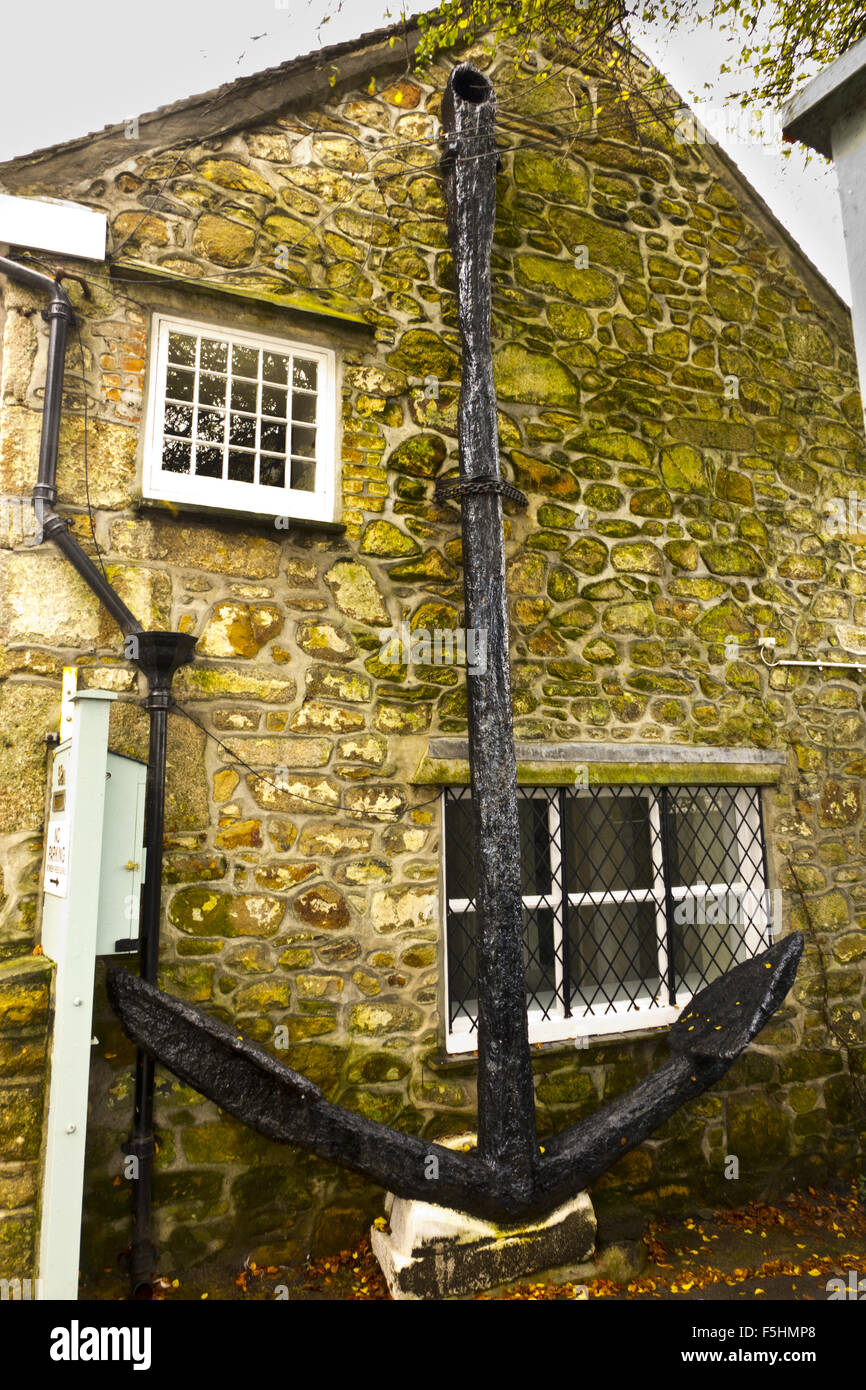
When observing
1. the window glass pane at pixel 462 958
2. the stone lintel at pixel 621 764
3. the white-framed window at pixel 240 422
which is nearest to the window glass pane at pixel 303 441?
the white-framed window at pixel 240 422

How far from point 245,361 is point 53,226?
1039 millimetres

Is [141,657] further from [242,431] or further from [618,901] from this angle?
[618,901]

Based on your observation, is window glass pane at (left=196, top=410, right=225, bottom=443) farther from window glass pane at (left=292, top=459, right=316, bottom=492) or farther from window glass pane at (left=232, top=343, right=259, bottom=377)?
window glass pane at (left=292, top=459, right=316, bottom=492)

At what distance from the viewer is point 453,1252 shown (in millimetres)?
3412

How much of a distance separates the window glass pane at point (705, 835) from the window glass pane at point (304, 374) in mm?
3345

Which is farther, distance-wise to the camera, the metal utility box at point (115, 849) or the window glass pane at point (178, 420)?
the window glass pane at point (178, 420)

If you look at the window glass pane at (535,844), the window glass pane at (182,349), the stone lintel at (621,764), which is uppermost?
the window glass pane at (182,349)

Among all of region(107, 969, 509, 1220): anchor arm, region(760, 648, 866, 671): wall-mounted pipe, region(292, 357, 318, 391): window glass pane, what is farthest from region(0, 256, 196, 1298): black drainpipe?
region(760, 648, 866, 671): wall-mounted pipe

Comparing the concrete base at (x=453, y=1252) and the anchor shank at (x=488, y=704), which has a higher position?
the anchor shank at (x=488, y=704)

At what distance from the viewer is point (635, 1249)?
394cm

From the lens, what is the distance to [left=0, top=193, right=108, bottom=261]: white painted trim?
3779 millimetres

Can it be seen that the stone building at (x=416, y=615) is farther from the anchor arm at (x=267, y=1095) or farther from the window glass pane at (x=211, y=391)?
the anchor arm at (x=267, y=1095)

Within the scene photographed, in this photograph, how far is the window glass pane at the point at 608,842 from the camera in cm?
500

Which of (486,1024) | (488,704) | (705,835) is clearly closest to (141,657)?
(488,704)
